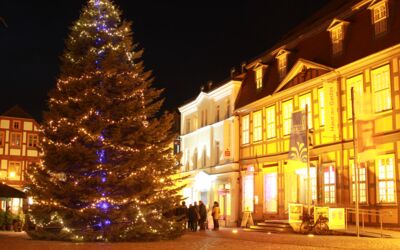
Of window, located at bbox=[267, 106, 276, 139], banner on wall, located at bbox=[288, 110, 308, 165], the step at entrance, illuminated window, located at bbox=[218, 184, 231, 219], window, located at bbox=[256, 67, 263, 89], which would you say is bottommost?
the step at entrance

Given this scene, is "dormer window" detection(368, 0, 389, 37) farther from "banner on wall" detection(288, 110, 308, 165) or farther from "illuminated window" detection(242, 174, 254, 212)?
"illuminated window" detection(242, 174, 254, 212)

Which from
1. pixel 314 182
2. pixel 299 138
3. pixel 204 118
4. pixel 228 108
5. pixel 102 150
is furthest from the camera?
pixel 204 118

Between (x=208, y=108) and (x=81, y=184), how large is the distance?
24.3 meters

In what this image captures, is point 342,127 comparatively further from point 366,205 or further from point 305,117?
point 366,205

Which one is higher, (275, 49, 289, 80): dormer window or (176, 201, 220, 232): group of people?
(275, 49, 289, 80): dormer window

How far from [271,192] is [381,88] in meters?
10.8

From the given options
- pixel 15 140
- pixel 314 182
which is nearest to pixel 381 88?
pixel 314 182

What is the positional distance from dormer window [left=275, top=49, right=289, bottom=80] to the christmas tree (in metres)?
13.4

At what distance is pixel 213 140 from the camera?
41.2 metres

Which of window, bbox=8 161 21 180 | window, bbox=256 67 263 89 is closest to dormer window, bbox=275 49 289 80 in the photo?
window, bbox=256 67 263 89

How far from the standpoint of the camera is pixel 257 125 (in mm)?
34438

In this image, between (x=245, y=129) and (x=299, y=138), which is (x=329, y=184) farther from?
(x=245, y=129)

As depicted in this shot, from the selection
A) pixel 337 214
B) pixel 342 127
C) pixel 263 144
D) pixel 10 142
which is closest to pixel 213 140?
pixel 263 144

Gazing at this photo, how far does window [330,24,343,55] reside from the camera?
88.1 feet
